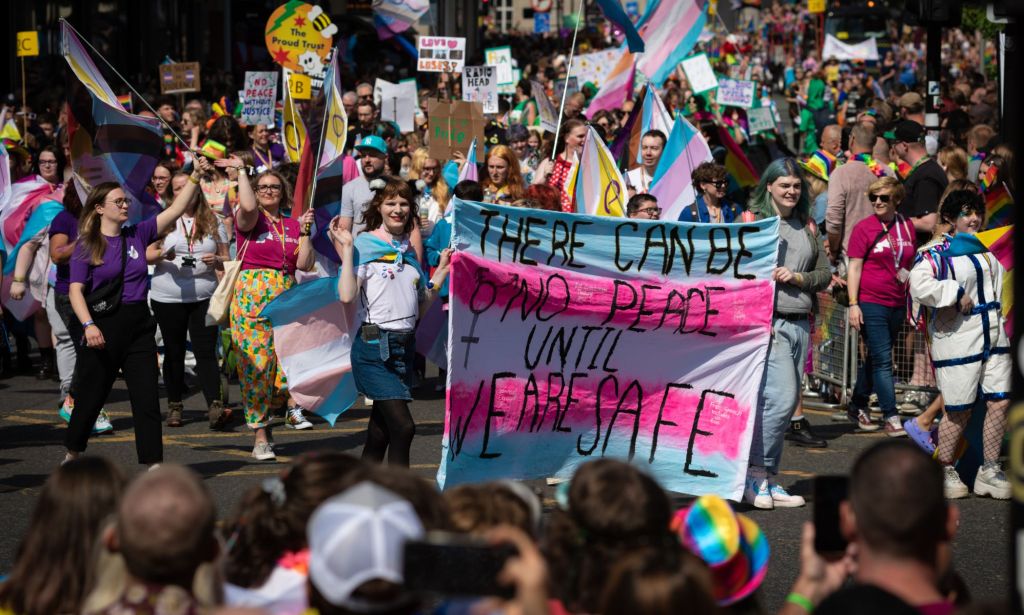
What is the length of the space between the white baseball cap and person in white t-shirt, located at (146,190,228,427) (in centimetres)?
720

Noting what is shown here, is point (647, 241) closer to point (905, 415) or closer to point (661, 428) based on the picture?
point (661, 428)

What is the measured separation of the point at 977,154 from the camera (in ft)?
44.7

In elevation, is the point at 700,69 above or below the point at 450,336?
above

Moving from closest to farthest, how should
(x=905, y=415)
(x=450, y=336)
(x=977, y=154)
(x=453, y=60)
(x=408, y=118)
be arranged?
(x=450, y=336) < (x=905, y=415) < (x=977, y=154) < (x=408, y=118) < (x=453, y=60)

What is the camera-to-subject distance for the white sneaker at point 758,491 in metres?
7.57

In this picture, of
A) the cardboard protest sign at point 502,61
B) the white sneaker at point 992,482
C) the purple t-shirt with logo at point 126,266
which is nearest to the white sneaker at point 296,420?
the purple t-shirt with logo at point 126,266

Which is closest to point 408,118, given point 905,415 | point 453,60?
point 453,60

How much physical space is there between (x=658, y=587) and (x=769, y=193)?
530cm

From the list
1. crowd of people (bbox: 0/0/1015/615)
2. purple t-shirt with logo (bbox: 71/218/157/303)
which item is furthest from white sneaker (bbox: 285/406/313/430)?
purple t-shirt with logo (bbox: 71/218/157/303)

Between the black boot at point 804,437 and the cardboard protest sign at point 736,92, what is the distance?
11.1m

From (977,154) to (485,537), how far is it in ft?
37.7

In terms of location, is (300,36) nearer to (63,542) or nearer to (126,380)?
(126,380)

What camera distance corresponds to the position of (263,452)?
29.5 ft

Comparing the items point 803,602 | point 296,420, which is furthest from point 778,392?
point 803,602
